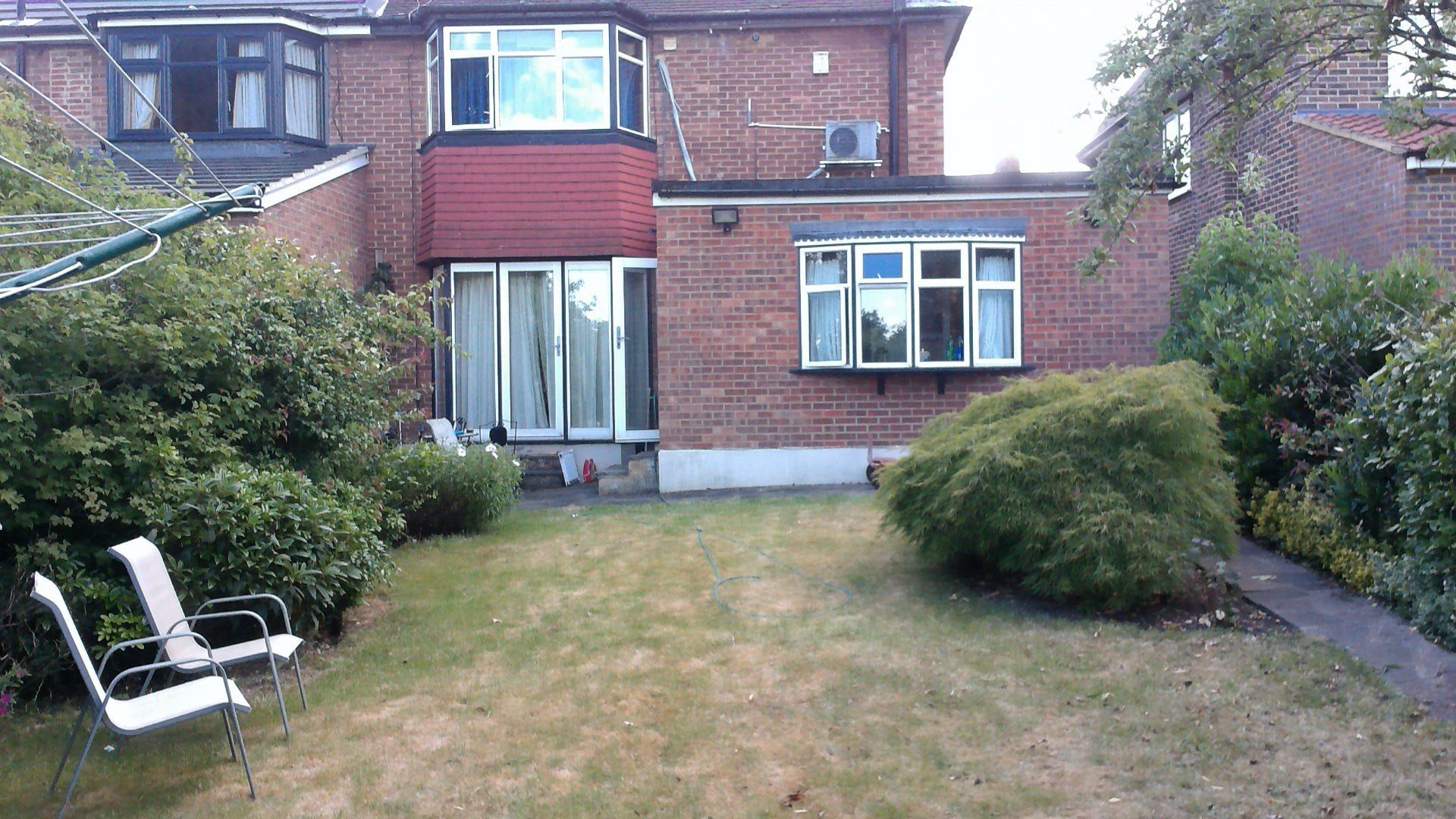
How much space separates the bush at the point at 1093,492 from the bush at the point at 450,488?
4.31m

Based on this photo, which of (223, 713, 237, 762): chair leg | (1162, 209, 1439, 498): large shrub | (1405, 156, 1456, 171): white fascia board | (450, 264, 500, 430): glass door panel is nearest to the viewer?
(223, 713, 237, 762): chair leg

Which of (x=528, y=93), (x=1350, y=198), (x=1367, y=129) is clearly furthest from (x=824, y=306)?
(x=1367, y=129)

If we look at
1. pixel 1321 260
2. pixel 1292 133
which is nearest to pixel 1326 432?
pixel 1321 260

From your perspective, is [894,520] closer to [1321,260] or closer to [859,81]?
[1321,260]

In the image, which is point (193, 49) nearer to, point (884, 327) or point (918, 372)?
point (884, 327)

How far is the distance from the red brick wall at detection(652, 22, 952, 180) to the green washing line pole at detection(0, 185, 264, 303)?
38.1 ft

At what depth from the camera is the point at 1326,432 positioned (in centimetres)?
822

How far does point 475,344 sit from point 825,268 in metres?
5.15

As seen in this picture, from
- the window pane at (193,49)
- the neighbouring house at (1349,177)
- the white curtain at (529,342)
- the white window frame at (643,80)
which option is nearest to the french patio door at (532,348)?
the white curtain at (529,342)

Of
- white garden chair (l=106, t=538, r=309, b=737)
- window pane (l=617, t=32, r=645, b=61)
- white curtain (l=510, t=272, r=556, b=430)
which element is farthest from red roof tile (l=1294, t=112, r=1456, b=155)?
white garden chair (l=106, t=538, r=309, b=737)

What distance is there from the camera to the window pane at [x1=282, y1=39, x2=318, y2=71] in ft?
53.6

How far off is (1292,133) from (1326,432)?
930 cm

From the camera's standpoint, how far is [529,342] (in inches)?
622

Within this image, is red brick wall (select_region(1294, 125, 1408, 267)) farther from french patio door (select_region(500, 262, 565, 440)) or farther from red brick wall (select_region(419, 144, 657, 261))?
french patio door (select_region(500, 262, 565, 440))
